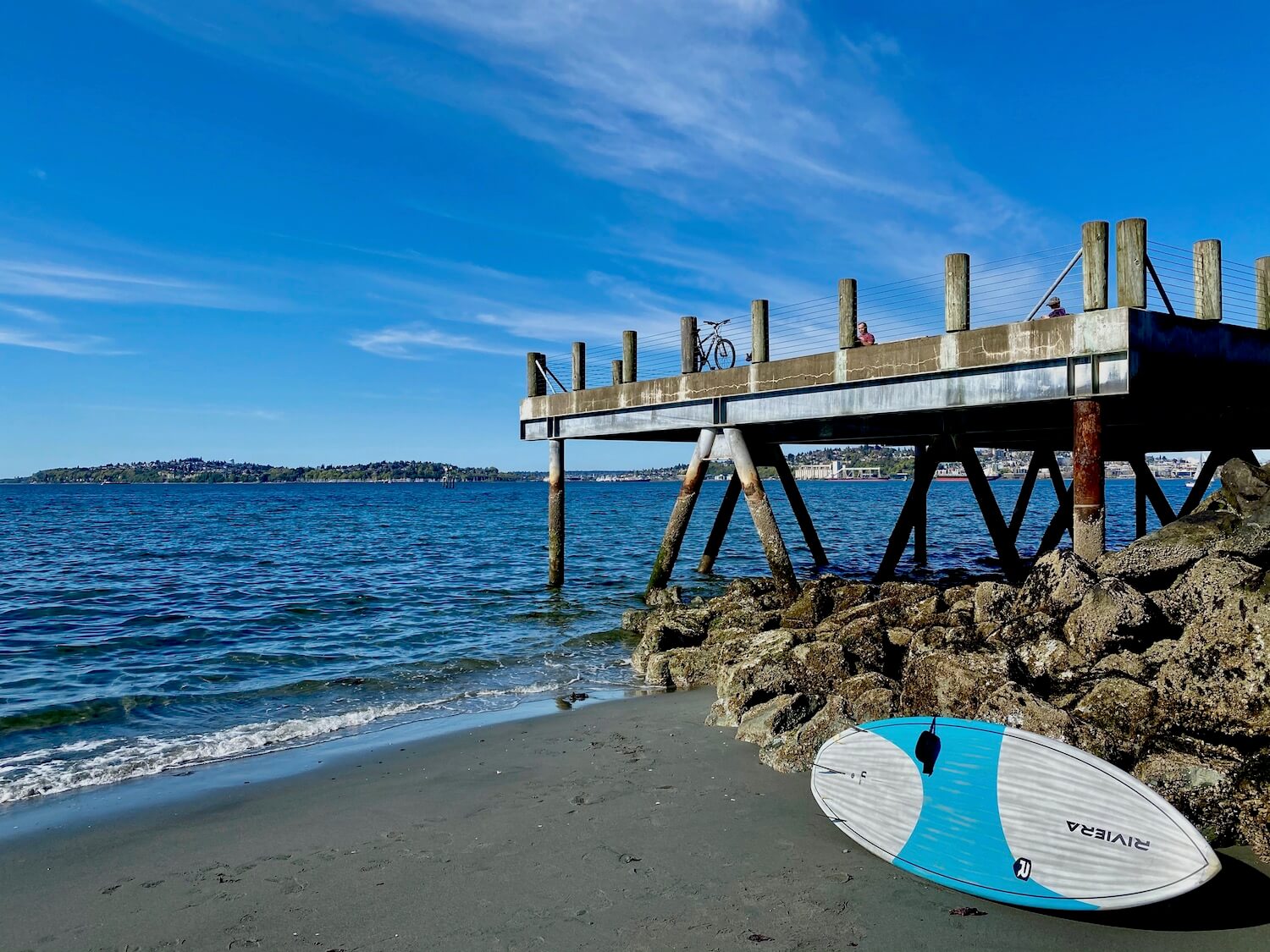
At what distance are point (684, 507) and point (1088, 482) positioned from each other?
347 inches

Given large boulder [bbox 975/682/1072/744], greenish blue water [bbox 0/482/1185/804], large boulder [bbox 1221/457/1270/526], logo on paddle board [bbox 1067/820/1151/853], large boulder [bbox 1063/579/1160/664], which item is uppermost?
large boulder [bbox 1221/457/1270/526]

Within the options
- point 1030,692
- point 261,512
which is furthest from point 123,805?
point 261,512

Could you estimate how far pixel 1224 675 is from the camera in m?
6.65

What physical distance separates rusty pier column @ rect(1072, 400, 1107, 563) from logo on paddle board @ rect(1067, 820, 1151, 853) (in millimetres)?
6335

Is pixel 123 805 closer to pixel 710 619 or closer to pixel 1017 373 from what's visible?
pixel 710 619

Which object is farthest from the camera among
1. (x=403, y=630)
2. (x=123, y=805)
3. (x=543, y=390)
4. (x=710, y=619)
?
(x=543, y=390)

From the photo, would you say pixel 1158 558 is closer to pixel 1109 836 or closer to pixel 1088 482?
pixel 1088 482

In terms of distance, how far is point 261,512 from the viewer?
7919 cm

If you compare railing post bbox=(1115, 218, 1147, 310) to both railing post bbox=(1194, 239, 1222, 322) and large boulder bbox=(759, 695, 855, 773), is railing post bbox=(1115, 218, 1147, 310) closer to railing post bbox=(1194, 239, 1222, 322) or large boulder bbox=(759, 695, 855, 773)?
railing post bbox=(1194, 239, 1222, 322)

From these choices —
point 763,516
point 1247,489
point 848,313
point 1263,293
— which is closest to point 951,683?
point 1247,489

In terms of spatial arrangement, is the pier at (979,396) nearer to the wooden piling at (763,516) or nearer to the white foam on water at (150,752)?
the wooden piling at (763,516)

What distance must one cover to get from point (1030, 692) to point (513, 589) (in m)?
17.3

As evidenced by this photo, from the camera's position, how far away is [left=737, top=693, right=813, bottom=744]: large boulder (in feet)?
26.3

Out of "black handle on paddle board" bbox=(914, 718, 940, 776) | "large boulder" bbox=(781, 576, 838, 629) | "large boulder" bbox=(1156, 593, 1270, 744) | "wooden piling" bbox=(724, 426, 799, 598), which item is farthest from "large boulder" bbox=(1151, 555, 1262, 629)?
"wooden piling" bbox=(724, 426, 799, 598)
